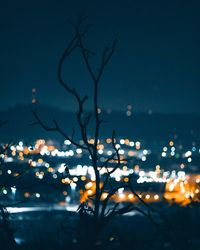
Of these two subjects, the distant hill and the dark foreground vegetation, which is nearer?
the dark foreground vegetation

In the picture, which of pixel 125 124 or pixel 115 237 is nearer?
A: pixel 115 237

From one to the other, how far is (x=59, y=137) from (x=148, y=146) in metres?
13.3

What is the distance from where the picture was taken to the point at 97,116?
3689mm

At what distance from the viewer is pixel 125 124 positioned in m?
88.0

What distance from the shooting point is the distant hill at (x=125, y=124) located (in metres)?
71.7

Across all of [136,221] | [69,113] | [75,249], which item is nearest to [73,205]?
[136,221]

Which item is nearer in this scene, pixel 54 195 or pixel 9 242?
pixel 9 242

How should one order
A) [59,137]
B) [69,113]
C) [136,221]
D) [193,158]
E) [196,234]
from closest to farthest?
[196,234] → [136,221] → [193,158] → [59,137] → [69,113]

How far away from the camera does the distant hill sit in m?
71.7

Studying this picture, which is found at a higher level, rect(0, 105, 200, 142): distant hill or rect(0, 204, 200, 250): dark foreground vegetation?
rect(0, 105, 200, 142): distant hill

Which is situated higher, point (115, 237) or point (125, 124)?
point (125, 124)

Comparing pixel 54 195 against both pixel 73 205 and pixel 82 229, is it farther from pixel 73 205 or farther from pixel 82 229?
pixel 82 229

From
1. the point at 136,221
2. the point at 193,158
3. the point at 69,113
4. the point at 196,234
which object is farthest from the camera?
the point at 69,113

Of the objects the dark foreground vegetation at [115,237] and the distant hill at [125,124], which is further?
the distant hill at [125,124]
